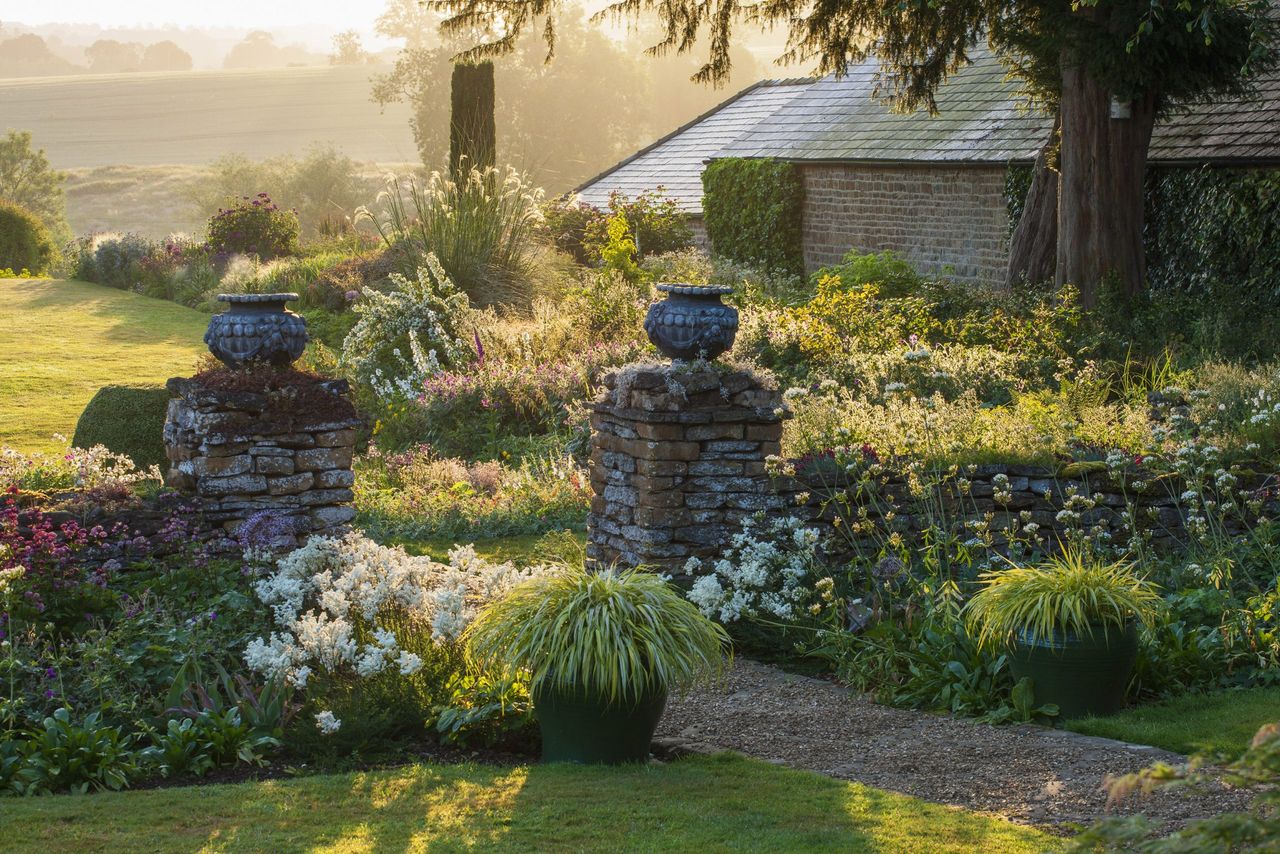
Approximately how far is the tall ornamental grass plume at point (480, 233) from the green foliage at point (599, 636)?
1165 centimetres

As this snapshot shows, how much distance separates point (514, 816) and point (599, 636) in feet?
2.49

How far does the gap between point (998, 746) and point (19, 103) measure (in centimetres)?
10499

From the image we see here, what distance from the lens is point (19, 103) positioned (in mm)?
96562

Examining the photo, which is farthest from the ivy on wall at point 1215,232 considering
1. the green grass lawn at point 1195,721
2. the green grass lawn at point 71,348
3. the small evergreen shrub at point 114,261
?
the small evergreen shrub at point 114,261

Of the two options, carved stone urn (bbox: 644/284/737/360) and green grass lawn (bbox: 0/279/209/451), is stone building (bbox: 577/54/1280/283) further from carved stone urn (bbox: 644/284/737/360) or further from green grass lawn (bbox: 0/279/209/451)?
green grass lawn (bbox: 0/279/209/451)

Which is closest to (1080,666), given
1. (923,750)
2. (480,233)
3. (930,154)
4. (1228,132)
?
(923,750)

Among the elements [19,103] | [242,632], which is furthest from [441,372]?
[19,103]

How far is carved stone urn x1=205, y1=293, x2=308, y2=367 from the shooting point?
302 inches

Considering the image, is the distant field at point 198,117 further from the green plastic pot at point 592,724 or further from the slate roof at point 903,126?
the green plastic pot at point 592,724

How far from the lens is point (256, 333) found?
767 centimetres

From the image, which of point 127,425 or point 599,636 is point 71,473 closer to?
point 127,425

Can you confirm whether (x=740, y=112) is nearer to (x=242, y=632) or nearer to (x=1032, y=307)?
(x=1032, y=307)

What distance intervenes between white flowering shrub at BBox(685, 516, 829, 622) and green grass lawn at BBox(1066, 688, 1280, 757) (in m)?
1.62

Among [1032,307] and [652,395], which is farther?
[1032,307]
